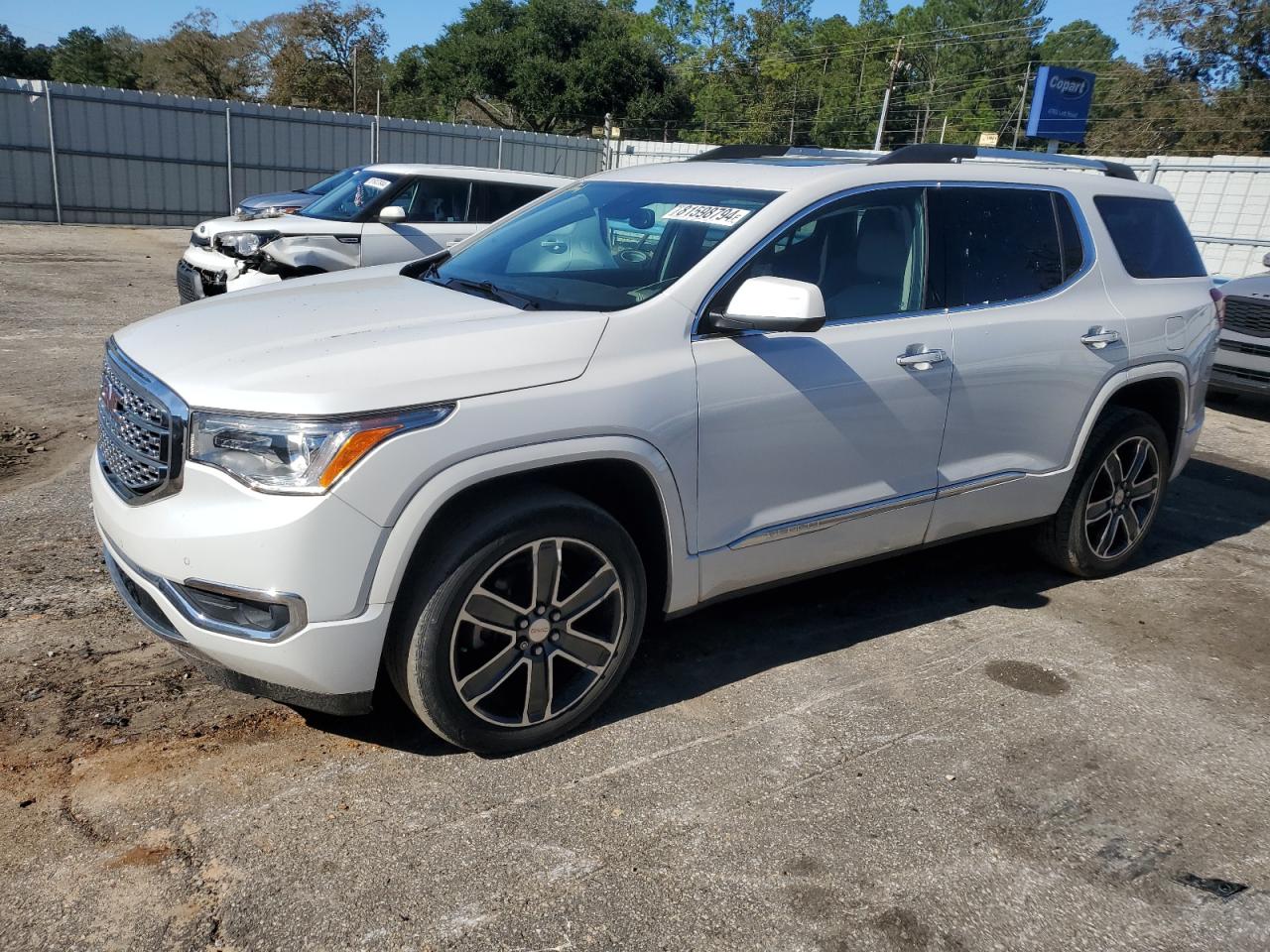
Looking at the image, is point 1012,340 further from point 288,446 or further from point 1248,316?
point 1248,316

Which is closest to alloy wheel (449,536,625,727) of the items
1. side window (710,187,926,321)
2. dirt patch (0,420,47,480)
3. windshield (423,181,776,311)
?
windshield (423,181,776,311)

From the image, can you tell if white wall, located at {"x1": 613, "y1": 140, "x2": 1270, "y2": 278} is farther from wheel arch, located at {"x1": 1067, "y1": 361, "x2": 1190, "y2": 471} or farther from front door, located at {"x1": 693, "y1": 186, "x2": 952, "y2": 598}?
front door, located at {"x1": 693, "y1": 186, "x2": 952, "y2": 598}

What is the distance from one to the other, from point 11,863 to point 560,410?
1865 mm

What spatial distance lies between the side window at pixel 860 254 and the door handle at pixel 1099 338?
0.99 m

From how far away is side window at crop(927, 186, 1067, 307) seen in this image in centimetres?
411

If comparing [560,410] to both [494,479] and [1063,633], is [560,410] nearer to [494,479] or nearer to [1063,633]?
[494,479]

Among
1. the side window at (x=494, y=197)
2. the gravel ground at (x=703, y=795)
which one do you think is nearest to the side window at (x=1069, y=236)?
the gravel ground at (x=703, y=795)

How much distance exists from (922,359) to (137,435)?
273cm

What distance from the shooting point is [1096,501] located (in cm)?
493

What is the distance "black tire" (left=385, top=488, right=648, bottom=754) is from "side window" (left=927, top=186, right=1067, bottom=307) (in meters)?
1.80

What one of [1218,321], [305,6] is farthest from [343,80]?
[1218,321]

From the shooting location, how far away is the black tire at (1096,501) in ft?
15.7

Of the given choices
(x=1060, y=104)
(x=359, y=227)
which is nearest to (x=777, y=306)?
(x=359, y=227)

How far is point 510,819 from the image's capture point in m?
2.95
